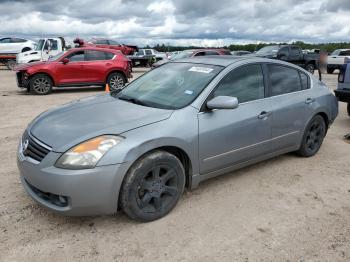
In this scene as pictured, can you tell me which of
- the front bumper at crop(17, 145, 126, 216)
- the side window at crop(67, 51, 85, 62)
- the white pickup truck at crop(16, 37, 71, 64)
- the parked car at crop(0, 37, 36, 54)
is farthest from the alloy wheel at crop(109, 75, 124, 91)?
the parked car at crop(0, 37, 36, 54)

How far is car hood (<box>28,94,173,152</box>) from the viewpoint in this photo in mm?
3182

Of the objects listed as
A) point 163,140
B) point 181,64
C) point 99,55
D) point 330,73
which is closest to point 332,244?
point 163,140

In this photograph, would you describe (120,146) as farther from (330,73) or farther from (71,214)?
(330,73)

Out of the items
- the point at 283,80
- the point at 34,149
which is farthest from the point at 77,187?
the point at 283,80

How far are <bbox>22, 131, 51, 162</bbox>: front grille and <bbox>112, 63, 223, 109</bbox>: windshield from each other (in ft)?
3.85

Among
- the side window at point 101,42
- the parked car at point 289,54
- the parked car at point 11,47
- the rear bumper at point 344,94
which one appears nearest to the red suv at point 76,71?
the rear bumper at point 344,94

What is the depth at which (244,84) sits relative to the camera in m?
4.28

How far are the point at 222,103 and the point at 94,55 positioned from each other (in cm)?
1017

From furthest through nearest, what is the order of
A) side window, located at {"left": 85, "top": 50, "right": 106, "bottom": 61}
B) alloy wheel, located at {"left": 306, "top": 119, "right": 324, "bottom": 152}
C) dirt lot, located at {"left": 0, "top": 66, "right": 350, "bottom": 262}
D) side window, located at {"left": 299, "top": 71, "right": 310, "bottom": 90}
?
side window, located at {"left": 85, "top": 50, "right": 106, "bottom": 61} → alloy wheel, located at {"left": 306, "top": 119, "right": 324, "bottom": 152} → side window, located at {"left": 299, "top": 71, "right": 310, "bottom": 90} → dirt lot, located at {"left": 0, "top": 66, "right": 350, "bottom": 262}

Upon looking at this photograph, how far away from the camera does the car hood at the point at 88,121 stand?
318 centimetres

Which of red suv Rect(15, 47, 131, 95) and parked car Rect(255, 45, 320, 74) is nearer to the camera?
red suv Rect(15, 47, 131, 95)

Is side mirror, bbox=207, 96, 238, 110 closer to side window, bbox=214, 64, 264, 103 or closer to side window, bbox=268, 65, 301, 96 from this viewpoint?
side window, bbox=214, 64, 264, 103

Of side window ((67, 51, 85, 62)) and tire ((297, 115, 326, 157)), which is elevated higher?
side window ((67, 51, 85, 62))

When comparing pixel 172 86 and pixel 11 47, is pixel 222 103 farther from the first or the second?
pixel 11 47
